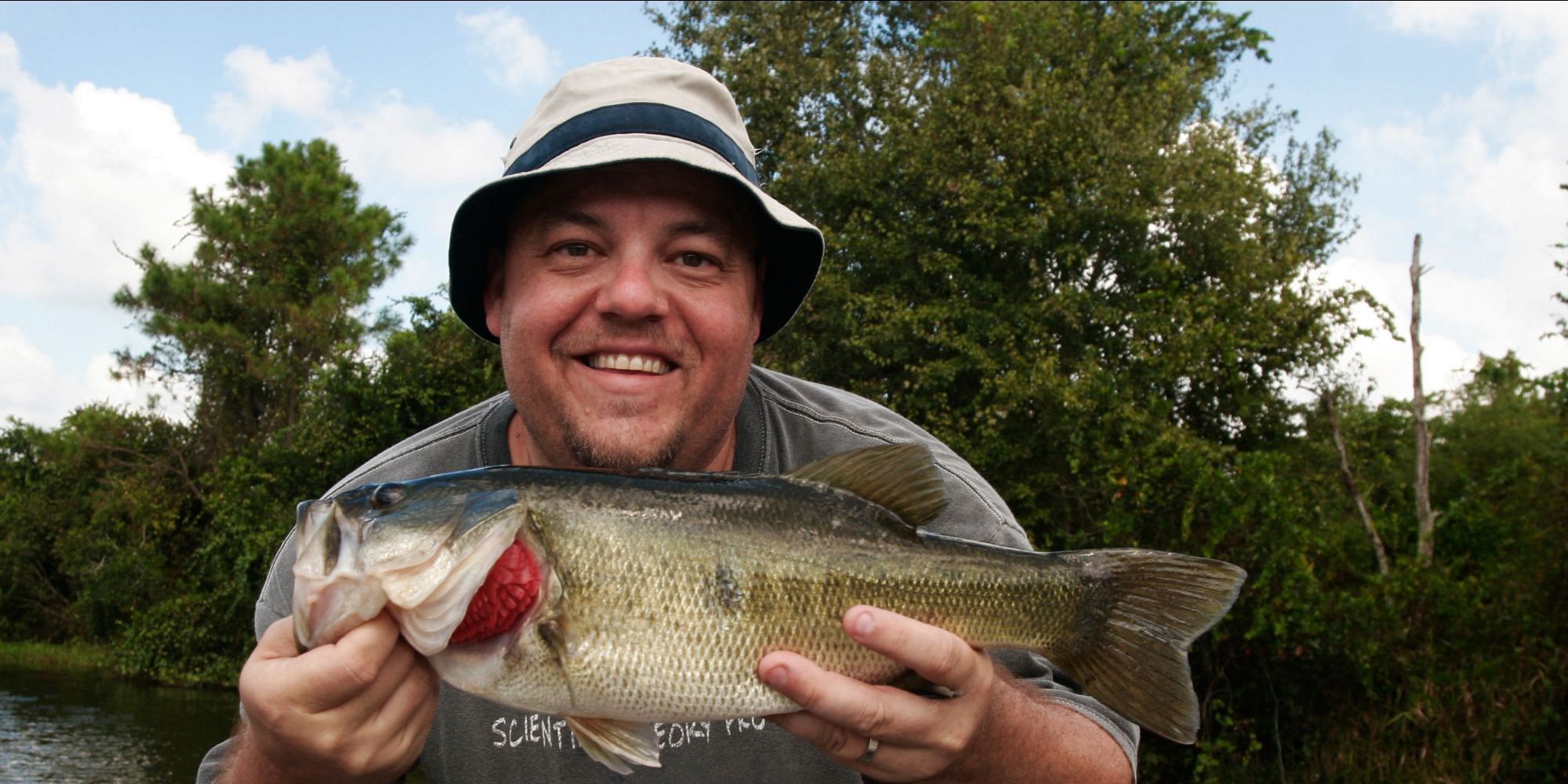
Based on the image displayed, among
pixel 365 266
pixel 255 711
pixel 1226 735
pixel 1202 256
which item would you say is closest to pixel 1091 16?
pixel 1202 256

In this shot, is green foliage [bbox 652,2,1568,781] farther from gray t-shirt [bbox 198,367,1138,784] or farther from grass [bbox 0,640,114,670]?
grass [bbox 0,640,114,670]

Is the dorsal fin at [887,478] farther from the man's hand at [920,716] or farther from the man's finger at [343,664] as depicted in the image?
the man's finger at [343,664]

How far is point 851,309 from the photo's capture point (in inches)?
794

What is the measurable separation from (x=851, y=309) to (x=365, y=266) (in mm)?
16485

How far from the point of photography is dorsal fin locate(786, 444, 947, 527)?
264cm

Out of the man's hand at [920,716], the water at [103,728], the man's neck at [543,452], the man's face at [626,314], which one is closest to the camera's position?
the man's hand at [920,716]

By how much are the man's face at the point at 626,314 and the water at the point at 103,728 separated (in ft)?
51.8

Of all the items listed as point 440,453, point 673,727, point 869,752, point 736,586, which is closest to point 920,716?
point 869,752

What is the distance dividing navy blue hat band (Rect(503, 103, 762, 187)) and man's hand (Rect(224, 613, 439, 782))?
4.99ft

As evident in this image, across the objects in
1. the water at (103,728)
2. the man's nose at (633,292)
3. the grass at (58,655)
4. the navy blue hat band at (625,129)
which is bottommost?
the grass at (58,655)

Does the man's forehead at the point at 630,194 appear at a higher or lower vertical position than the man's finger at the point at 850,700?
higher

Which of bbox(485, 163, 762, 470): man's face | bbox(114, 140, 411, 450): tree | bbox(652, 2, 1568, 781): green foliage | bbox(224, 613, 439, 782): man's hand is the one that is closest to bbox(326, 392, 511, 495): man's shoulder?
bbox(485, 163, 762, 470): man's face

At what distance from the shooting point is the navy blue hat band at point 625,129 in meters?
3.21

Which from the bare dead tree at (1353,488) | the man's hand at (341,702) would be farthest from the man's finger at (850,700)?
the bare dead tree at (1353,488)
